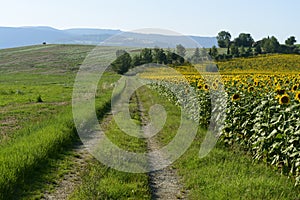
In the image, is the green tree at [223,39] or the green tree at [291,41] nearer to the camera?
the green tree at [291,41]

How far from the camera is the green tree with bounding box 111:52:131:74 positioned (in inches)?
2433

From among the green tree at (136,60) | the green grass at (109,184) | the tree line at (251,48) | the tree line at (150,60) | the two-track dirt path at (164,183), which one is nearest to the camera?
the green grass at (109,184)

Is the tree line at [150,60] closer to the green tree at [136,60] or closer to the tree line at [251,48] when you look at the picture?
the green tree at [136,60]

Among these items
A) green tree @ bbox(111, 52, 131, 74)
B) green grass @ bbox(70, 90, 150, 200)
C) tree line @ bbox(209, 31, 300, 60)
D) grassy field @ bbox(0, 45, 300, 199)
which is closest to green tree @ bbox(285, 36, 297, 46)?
tree line @ bbox(209, 31, 300, 60)

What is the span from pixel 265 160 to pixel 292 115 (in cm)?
130

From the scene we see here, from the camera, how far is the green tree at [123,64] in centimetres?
6181

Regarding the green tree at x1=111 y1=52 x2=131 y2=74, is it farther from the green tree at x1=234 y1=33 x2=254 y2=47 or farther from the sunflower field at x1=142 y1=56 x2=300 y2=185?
the sunflower field at x1=142 y1=56 x2=300 y2=185

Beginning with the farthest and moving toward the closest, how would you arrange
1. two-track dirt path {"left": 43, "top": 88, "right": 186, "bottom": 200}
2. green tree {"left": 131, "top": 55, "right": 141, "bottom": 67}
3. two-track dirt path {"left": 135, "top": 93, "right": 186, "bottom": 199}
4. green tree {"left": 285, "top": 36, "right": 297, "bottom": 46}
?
green tree {"left": 285, "top": 36, "right": 297, "bottom": 46} → green tree {"left": 131, "top": 55, "right": 141, "bottom": 67} → two-track dirt path {"left": 135, "top": 93, "right": 186, "bottom": 199} → two-track dirt path {"left": 43, "top": 88, "right": 186, "bottom": 200}

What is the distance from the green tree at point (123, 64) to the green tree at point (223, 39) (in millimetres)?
43186

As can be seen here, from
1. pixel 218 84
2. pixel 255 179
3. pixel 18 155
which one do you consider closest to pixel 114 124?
pixel 218 84

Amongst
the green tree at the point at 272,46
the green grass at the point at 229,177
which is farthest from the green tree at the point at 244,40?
the green grass at the point at 229,177

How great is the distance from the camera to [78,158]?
31.8 ft

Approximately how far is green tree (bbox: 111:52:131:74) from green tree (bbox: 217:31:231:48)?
142ft

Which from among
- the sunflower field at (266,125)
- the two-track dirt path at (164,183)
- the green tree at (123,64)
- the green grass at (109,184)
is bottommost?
the green tree at (123,64)
